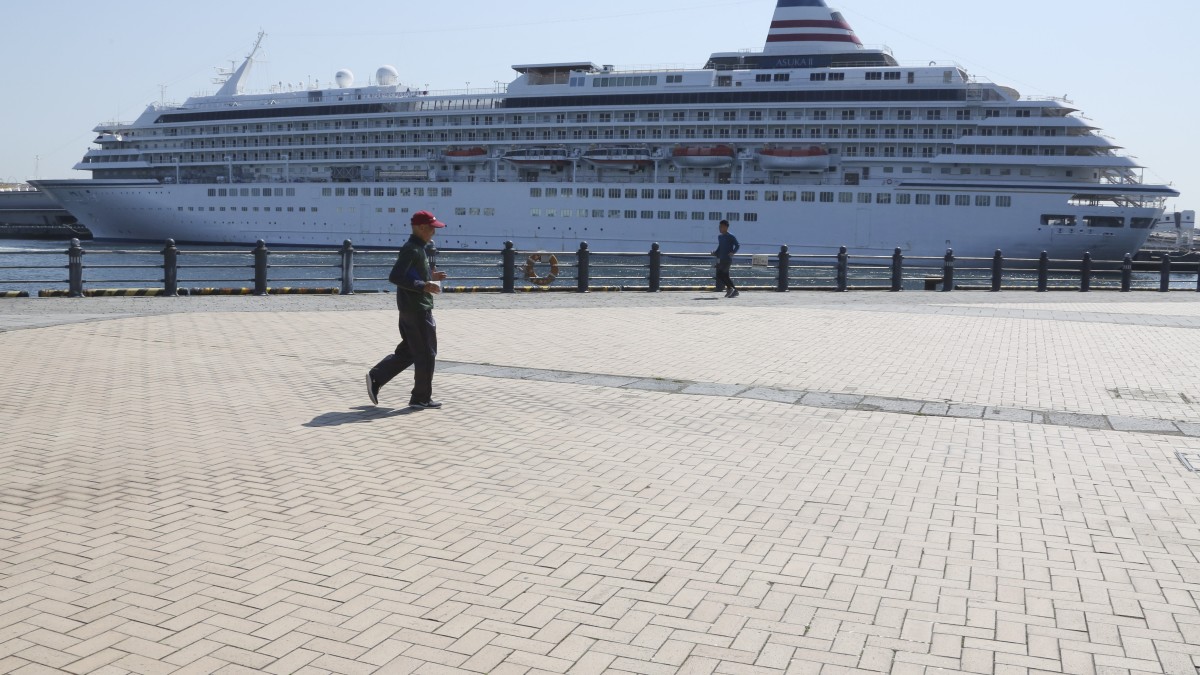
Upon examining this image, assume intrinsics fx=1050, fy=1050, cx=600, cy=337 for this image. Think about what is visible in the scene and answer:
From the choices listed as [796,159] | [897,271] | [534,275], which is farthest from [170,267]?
[796,159]

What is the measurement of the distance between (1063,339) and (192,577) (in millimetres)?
12205

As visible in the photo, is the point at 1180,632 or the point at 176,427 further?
the point at 176,427

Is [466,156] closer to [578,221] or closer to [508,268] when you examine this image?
[578,221]

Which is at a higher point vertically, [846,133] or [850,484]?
[846,133]

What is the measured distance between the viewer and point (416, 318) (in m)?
8.12

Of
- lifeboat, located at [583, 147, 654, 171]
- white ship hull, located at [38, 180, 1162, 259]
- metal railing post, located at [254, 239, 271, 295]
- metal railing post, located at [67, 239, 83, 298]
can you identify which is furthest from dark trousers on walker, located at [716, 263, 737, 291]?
lifeboat, located at [583, 147, 654, 171]

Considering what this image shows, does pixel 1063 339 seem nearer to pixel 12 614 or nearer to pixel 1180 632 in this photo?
pixel 1180 632

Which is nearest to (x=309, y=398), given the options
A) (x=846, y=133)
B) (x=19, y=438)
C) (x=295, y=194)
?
→ (x=19, y=438)

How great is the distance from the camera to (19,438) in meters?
6.81

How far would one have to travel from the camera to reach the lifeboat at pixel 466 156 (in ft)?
206

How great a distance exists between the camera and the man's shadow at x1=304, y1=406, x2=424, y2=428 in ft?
24.9

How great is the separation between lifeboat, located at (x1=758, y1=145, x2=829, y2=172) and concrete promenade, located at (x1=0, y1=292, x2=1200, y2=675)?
1751 inches

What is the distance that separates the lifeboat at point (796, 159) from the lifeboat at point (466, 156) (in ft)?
56.8

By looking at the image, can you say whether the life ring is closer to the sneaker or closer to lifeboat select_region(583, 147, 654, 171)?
the sneaker
